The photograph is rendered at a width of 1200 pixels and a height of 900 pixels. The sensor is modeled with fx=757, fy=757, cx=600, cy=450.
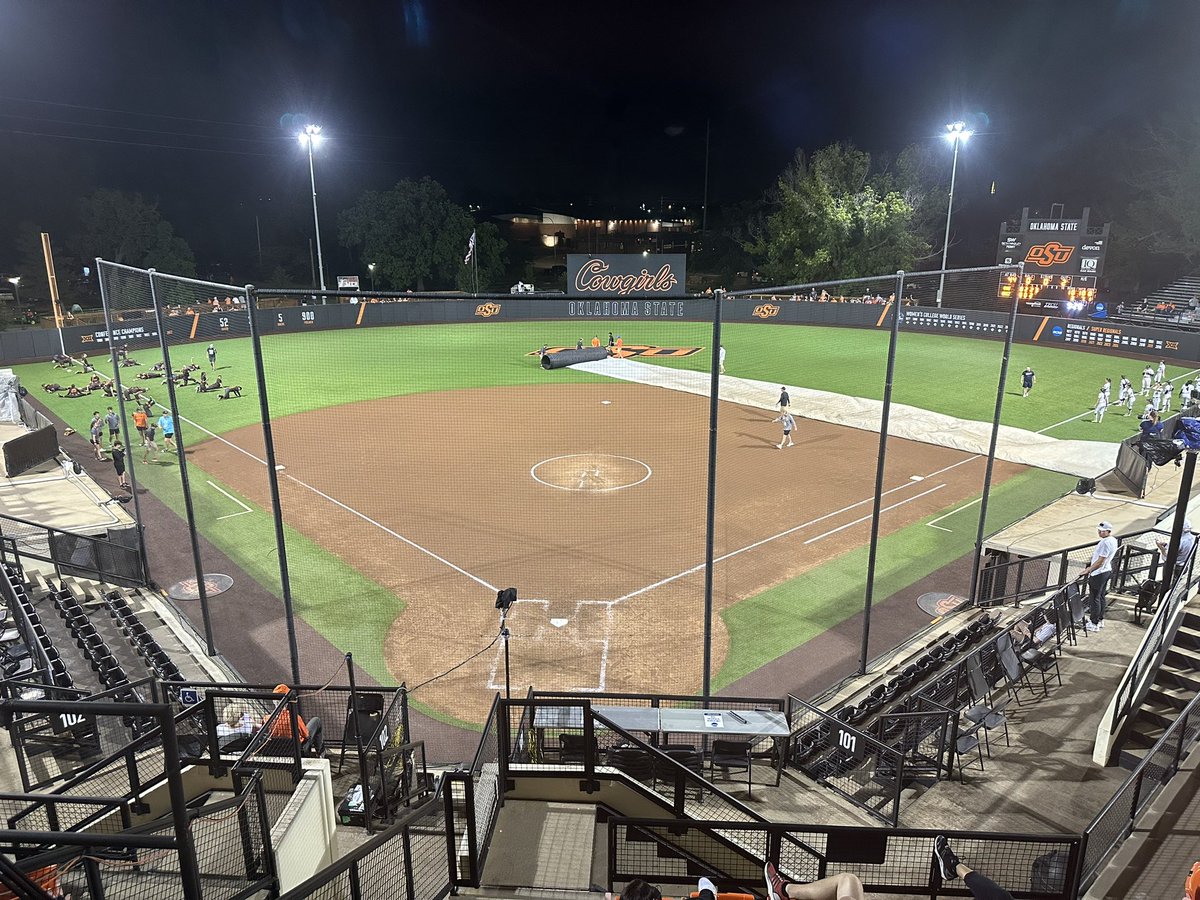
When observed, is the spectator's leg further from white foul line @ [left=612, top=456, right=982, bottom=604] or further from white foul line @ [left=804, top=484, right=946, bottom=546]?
white foul line @ [left=804, top=484, right=946, bottom=546]

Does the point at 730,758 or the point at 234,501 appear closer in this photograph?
the point at 730,758

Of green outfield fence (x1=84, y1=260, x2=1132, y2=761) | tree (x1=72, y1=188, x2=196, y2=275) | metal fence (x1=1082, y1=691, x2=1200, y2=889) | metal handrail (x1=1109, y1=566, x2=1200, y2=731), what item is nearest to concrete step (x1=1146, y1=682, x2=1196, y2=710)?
metal handrail (x1=1109, y1=566, x2=1200, y2=731)

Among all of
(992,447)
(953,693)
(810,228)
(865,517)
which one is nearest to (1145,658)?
(953,693)

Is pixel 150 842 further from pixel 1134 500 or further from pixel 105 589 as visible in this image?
pixel 1134 500

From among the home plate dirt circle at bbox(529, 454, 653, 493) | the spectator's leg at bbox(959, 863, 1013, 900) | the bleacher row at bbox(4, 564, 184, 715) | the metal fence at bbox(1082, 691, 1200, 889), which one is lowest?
the home plate dirt circle at bbox(529, 454, 653, 493)

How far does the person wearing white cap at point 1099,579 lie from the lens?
37.5 feet

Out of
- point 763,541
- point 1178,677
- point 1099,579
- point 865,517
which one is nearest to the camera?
point 1178,677

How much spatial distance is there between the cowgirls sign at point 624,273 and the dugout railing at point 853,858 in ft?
142

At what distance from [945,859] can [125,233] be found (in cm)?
7608

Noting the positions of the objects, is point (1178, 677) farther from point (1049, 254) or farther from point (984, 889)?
point (1049, 254)

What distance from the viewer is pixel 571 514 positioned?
19.2m

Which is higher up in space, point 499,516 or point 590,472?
point 590,472

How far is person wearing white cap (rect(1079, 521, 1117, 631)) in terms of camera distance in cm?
1144

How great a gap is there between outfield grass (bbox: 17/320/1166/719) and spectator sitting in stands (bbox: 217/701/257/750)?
2.26 metres
